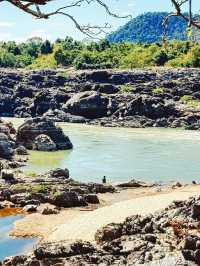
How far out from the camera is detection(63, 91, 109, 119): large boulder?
129250 millimetres

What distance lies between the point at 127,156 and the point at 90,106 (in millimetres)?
50721

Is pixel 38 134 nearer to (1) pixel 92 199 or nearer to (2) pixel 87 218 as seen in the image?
(1) pixel 92 199

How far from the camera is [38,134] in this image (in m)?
87.1

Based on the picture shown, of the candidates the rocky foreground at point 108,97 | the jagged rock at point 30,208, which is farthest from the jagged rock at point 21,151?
the rocky foreground at point 108,97

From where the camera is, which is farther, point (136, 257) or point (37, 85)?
point (37, 85)

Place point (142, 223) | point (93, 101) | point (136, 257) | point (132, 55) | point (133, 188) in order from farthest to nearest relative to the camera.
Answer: point (132, 55), point (93, 101), point (133, 188), point (142, 223), point (136, 257)

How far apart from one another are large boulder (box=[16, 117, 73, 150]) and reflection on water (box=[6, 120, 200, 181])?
2165mm

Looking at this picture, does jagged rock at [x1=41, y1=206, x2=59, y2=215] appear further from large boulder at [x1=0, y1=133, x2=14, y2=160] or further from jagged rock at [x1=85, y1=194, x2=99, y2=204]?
large boulder at [x1=0, y1=133, x2=14, y2=160]

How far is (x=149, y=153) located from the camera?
82625mm

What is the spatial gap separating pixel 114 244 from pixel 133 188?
99.2ft

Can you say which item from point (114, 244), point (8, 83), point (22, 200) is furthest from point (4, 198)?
point (8, 83)

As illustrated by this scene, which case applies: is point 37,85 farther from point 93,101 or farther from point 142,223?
point 142,223

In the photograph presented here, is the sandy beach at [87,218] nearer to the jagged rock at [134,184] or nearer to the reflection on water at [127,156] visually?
the jagged rock at [134,184]

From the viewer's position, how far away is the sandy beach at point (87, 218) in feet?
118
